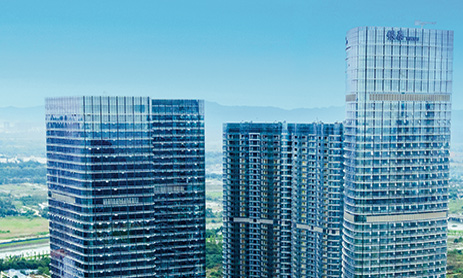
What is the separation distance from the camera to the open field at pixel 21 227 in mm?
81500

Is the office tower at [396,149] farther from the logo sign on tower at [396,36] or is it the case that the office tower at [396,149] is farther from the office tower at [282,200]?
the office tower at [282,200]

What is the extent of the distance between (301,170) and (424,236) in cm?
1330

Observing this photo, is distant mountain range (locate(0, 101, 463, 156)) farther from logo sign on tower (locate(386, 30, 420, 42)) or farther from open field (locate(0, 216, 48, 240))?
logo sign on tower (locate(386, 30, 420, 42))

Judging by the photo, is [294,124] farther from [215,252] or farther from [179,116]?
[215,252]

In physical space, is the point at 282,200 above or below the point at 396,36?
below

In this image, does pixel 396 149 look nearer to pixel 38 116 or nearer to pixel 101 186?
pixel 101 186

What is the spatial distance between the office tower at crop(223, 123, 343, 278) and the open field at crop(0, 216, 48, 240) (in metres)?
44.5

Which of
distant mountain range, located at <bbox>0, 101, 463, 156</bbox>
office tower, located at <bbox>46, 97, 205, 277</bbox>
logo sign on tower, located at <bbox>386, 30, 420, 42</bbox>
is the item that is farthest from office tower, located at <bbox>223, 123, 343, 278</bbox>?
distant mountain range, located at <bbox>0, 101, 463, 156</bbox>

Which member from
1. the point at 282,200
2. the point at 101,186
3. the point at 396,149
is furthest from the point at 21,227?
the point at 396,149

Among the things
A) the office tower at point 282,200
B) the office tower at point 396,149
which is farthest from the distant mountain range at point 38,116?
the office tower at point 396,149

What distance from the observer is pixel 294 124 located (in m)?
46.8

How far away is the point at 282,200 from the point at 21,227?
54496mm

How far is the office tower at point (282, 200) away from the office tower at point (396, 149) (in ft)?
27.6

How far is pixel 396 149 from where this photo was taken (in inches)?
1334
